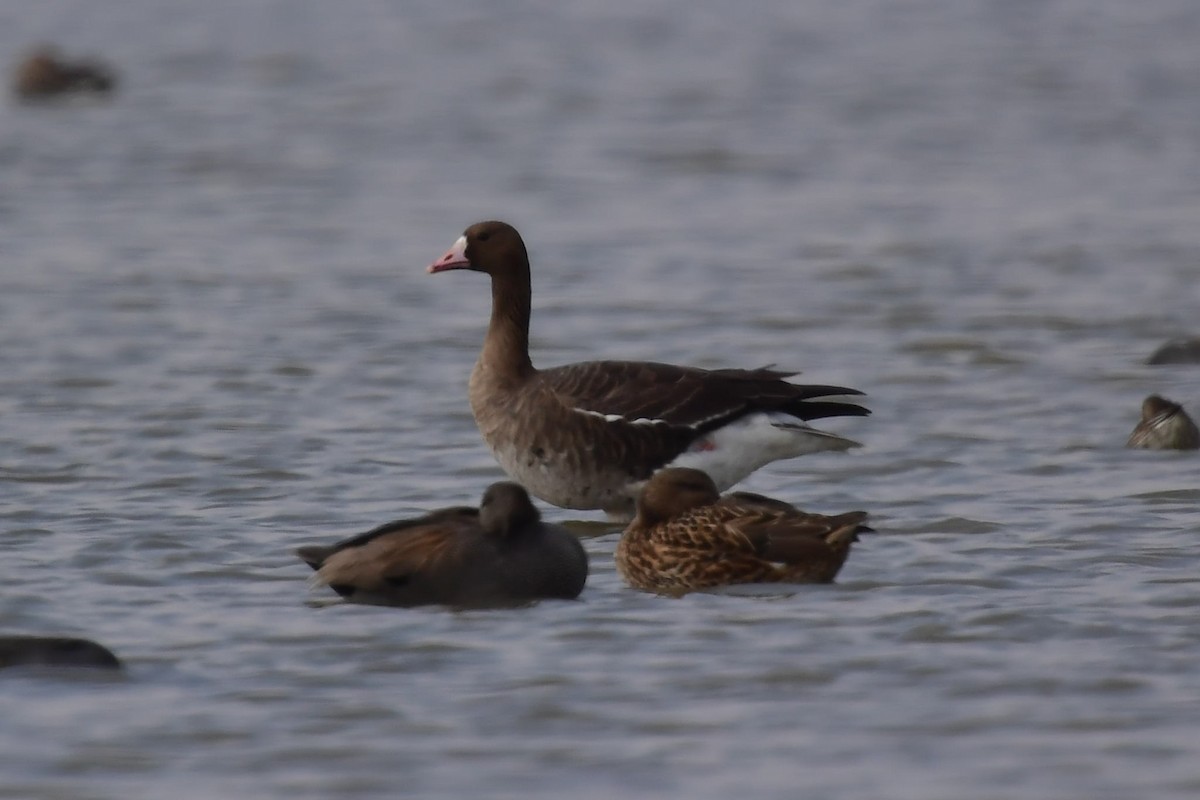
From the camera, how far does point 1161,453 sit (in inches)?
472

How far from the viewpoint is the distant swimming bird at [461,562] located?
29.5 ft

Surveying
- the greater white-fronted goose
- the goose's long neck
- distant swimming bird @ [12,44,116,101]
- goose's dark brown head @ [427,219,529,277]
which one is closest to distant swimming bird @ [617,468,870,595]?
the greater white-fronted goose

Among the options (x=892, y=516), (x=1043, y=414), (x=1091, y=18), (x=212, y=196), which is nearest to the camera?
(x=892, y=516)

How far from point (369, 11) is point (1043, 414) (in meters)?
28.0

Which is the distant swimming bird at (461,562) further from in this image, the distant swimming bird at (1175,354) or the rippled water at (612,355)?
the distant swimming bird at (1175,354)

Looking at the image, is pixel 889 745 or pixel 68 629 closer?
pixel 889 745

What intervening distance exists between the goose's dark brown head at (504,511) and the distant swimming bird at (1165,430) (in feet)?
13.5

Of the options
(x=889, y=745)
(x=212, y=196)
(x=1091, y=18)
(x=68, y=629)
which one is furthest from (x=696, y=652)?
(x=1091, y=18)

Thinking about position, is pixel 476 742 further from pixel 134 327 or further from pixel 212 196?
pixel 212 196

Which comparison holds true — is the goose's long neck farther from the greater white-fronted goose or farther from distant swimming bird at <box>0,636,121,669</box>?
distant swimming bird at <box>0,636,121,669</box>

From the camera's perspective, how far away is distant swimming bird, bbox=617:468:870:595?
9.34 m

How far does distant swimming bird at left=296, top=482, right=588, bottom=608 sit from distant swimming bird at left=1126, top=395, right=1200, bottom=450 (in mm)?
3999

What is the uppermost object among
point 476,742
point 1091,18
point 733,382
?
point 1091,18

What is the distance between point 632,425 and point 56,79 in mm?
19704
